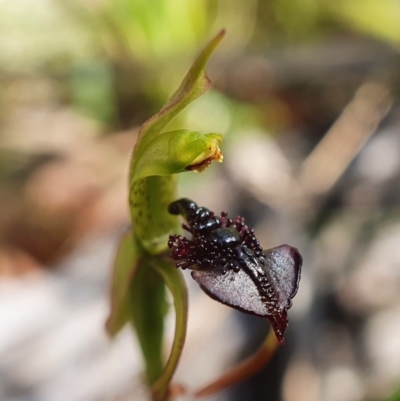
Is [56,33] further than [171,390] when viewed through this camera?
Yes

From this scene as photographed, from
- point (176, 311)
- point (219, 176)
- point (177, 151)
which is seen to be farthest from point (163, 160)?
point (219, 176)

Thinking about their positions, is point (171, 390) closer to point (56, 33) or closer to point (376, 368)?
point (376, 368)

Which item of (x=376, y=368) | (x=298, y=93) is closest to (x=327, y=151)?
(x=298, y=93)

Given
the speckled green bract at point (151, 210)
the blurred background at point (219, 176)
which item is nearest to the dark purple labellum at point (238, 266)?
the speckled green bract at point (151, 210)

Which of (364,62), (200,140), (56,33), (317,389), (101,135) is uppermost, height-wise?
(200,140)

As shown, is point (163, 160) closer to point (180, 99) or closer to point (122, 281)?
point (180, 99)

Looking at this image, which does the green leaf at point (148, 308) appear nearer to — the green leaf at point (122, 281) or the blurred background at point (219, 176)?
the green leaf at point (122, 281)
